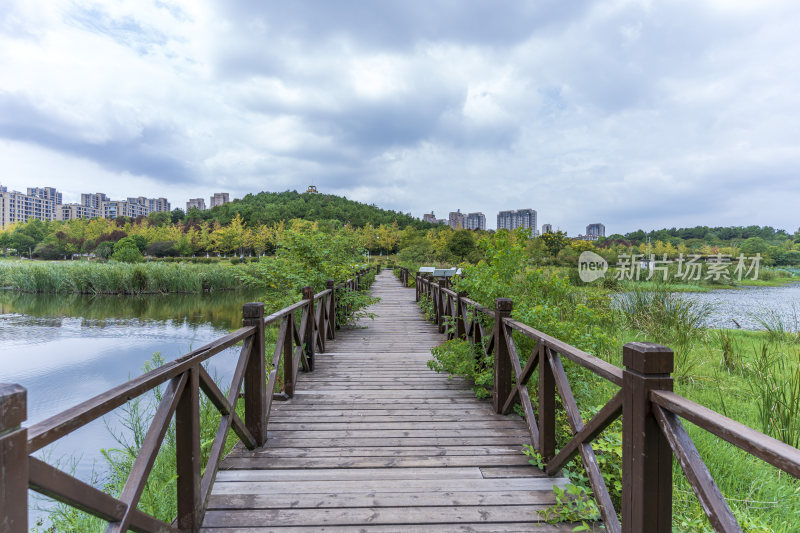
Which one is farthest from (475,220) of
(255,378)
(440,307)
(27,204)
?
(27,204)

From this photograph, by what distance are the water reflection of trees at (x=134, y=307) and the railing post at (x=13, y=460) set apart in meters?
12.4

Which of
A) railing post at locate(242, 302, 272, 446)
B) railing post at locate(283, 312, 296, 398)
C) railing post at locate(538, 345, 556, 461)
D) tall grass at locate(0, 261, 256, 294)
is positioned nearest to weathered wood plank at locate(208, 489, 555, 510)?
railing post at locate(538, 345, 556, 461)

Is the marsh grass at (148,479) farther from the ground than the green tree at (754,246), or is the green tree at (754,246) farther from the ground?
the green tree at (754,246)

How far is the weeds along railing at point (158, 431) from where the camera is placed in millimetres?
970

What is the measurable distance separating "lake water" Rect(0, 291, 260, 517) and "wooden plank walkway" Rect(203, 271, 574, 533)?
249 centimetres

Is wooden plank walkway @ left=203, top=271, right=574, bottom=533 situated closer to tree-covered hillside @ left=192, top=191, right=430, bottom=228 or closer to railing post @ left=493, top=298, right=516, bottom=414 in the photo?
railing post @ left=493, top=298, right=516, bottom=414

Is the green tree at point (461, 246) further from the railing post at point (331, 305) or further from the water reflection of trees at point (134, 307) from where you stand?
the railing post at point (331, 305)

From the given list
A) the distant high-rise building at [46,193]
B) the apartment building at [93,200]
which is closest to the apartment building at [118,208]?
the apartment building at [93,200]

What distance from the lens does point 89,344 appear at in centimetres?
1008

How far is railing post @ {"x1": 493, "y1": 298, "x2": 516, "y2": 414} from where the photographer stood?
3557 mm

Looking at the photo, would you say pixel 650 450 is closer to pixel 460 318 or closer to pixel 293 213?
pixel 460 318

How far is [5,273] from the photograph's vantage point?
72.8 feet

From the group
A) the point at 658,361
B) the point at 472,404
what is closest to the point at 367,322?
the point at 472,404

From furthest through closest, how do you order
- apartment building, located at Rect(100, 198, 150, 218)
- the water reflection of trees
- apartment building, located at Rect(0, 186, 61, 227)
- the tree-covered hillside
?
apartment building, located at Rect(100, 198, 150, 218), apartment building, located at Rect(0, 186, 61, 227), the tree-covered hillside, the water reflection of trees
